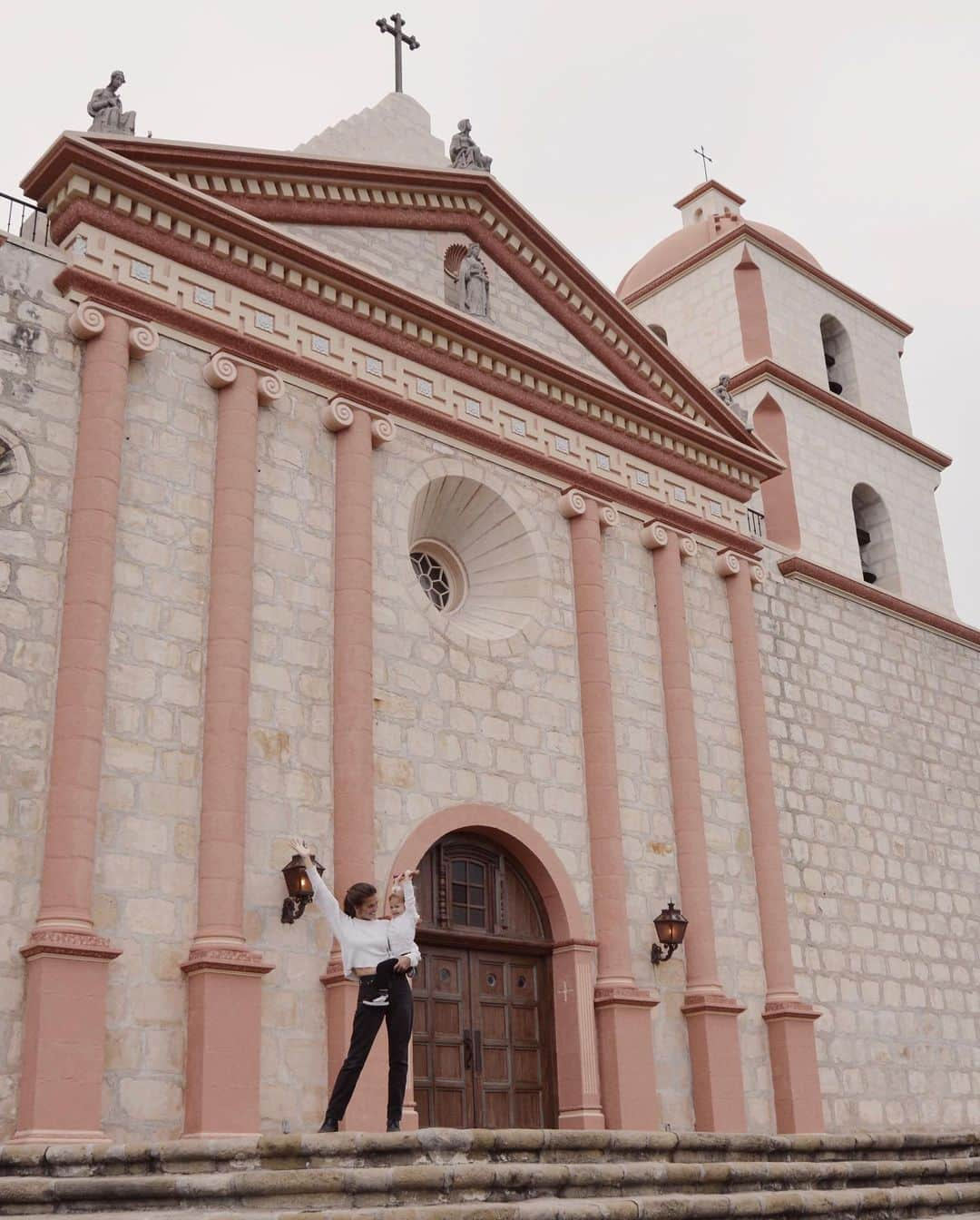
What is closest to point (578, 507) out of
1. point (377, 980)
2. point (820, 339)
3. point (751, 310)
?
point (377, 980)

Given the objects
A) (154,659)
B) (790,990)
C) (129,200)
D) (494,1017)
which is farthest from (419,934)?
(129,200)

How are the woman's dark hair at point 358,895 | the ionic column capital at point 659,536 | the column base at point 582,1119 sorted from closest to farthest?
the woman's dark hair at point 358,895, the column base at point 582,1119, the ionic column capital at point 659,536

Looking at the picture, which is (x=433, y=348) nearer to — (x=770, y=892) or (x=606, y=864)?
(x=606, y=864)

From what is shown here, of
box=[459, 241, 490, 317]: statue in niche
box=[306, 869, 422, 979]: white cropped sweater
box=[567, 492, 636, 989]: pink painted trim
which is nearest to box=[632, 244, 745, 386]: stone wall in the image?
box=[459, 241, 490, 317]: statue in niche

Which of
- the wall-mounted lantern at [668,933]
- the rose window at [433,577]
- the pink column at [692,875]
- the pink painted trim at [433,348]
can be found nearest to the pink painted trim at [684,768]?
the pink column at [692,875]

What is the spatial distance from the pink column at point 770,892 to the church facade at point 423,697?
0.05 m

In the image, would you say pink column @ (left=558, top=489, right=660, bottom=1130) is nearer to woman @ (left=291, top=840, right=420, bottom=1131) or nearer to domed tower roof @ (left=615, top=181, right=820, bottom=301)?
woman @ (left=291, top=840, right=420, bottom=1131)

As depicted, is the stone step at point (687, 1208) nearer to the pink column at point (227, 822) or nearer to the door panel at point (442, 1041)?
the pink column at point (227, 822)

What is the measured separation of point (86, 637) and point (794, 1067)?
891 cm

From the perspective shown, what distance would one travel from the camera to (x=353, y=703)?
12.3m

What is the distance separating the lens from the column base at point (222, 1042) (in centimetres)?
1030

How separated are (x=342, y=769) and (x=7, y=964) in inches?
130

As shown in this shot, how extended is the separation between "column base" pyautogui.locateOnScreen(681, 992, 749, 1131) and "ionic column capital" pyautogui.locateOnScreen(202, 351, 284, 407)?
7317mm

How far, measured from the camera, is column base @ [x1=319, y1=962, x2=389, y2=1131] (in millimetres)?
11148
